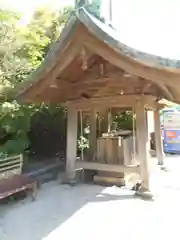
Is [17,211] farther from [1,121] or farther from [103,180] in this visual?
[1,121]

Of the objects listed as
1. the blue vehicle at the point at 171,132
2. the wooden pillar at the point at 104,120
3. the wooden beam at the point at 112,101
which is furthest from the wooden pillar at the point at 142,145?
the blue vehicle at the point at 171,132

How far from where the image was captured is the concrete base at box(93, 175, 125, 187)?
5.78 metres

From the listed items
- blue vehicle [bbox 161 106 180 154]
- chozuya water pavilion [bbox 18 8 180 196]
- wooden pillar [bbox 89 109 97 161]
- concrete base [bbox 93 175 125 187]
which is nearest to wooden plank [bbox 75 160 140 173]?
chozuya water pavilion [bbox 18 8 180 196]

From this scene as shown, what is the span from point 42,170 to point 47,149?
259cm

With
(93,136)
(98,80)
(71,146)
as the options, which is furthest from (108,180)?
(98,80)

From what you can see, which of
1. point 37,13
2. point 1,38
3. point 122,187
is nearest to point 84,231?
point 122,187

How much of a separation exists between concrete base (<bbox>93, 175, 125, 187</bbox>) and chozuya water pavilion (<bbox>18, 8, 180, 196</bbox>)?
0.17 m

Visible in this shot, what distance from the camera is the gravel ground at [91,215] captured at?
3.54 m

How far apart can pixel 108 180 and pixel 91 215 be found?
179cm

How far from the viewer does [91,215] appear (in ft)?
13.7

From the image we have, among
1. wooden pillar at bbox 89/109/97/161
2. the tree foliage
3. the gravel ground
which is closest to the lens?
the gravel ground

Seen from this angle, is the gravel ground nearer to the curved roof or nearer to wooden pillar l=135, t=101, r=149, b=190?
wooden pillar l=135, t=101, r=149, b=190

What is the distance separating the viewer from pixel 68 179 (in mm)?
5973

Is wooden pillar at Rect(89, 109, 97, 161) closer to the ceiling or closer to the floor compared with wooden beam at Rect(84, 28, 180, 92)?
closer to the floor
